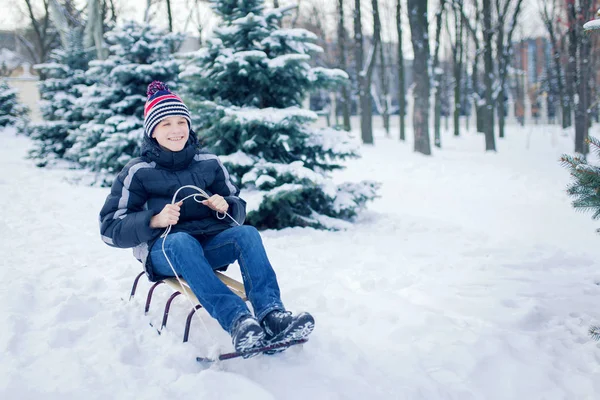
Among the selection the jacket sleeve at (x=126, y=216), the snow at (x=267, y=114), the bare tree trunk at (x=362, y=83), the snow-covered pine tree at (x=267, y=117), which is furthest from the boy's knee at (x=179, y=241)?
the bare tree trunk at (x=362, y=83)

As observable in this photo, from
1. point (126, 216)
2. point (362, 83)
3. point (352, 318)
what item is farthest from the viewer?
point (362, 83)

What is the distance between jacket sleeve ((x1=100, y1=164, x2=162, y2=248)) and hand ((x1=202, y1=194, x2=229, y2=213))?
359 millimetres

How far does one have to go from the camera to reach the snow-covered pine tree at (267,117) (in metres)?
6.02

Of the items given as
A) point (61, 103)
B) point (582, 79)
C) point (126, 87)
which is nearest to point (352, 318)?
point (126, 87)

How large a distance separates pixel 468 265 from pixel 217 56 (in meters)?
4.07

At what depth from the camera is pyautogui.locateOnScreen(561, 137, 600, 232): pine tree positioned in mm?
2824

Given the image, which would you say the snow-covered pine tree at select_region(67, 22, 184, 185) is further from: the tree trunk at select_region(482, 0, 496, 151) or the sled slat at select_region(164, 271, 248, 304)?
the tree trunk at select_region(482, 0, 496, 151)

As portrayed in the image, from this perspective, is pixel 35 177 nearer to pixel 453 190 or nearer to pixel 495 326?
pixel 453 190

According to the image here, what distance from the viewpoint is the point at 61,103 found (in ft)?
46.8

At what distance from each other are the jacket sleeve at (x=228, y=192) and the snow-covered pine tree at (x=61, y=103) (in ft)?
40.0

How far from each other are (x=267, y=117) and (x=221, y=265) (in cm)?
312

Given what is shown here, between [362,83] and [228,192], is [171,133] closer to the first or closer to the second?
[228,192]

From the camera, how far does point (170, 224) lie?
2949 mm

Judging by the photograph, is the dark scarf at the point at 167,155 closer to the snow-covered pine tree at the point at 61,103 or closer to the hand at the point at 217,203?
the hand at the point at 217,203
